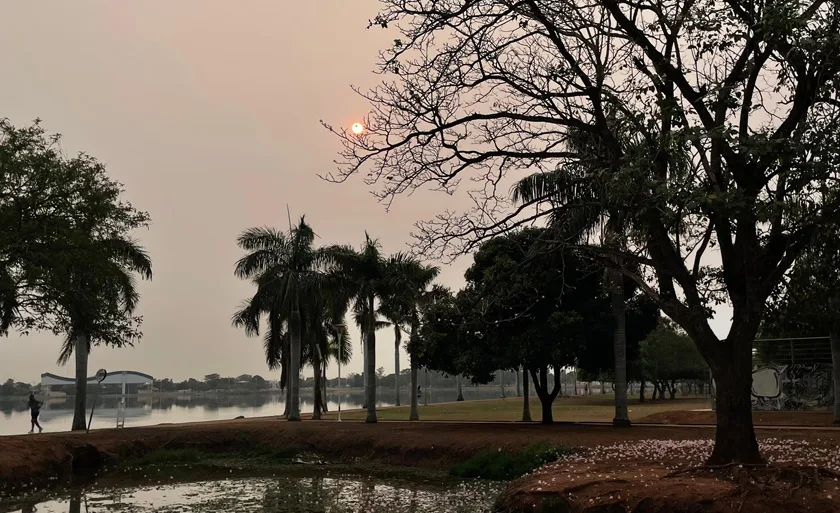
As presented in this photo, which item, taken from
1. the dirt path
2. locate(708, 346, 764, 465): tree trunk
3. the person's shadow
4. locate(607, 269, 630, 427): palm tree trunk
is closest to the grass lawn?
locate(607, 269, 630, 427): palm tree trunk

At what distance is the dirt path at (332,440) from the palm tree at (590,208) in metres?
3.90

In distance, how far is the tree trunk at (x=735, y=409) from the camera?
14703 millimetres

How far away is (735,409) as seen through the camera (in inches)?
583

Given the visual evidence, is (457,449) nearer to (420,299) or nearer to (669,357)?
(420,299)

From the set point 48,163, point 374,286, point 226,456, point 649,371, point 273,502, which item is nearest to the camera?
point 273,502

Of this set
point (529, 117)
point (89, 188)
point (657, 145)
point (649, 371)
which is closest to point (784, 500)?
point (657, 145)

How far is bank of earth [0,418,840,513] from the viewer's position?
1391 cm

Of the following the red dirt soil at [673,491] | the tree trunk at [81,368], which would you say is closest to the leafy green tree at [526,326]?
the red dirt soil at [673,491]

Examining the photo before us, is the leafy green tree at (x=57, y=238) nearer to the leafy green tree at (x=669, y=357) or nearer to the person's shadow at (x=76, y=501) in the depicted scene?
the person's shadow at (x=76, y=501)

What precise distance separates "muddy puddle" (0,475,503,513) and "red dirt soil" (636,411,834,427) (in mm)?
16723

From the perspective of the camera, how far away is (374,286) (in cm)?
3591

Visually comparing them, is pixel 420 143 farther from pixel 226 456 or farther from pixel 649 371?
pixel 649 371

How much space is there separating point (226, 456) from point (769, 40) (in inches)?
943

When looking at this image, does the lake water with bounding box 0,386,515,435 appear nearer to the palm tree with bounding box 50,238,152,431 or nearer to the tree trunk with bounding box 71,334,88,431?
the tree trunk with bounding box 71,334,88,431
